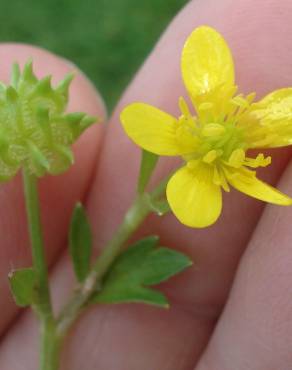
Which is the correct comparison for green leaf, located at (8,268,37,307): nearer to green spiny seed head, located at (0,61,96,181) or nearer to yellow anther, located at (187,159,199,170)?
green spiny seed head, located at (0,61,96,181)

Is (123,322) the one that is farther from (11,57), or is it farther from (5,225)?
(11,57)

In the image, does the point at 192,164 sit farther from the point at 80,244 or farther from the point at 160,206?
the point at 80,244

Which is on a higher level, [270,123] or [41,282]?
[270,123]

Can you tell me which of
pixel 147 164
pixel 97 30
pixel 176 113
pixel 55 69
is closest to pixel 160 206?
pixel 147 164

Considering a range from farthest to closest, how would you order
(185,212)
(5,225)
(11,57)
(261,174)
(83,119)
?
1. (11,57)
2. (5,225)
3. (261,174)
4. (83,119)
5. (185,212)

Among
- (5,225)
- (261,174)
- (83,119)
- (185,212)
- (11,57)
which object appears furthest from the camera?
(11,57)

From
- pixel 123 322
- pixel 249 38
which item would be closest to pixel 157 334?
pixel 123 322

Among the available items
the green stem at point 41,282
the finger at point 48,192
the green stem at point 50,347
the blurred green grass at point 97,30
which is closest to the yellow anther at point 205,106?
the green stem at point 41,282
